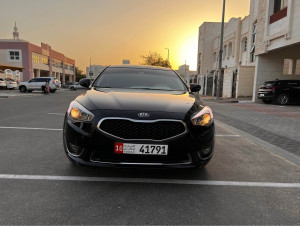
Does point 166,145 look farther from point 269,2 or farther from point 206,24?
point 206,24

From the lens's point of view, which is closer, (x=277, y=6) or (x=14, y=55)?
(x=277, y=6)

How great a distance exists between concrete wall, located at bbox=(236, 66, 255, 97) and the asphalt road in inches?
774

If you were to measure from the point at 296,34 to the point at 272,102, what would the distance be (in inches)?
178

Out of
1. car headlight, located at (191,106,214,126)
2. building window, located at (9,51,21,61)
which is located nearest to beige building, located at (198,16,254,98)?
car headlight, located at (191,106,214,126)

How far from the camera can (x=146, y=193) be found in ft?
9.64

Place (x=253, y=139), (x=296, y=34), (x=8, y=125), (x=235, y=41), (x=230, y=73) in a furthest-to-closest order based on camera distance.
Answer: (x=235, y=41) → (x=230, y=73) → (x=296, y=34) → (x=8, y=125) → (x=253, y=139)

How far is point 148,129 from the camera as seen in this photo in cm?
287

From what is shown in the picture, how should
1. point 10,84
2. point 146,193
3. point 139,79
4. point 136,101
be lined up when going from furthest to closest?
point 10,84 < point 139,79 < point 136,101 < point 146,193

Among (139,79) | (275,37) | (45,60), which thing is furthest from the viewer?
(45,60)

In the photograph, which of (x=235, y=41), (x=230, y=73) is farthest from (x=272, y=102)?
(x=235, y=41)

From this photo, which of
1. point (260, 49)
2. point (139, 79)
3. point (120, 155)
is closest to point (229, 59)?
point (260, 49)

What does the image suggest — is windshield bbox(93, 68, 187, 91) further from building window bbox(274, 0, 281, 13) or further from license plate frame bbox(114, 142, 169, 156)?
building window bbox(274, 0, 281, 13)

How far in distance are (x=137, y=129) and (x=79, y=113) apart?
75cm

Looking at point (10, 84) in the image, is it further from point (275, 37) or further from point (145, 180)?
point (145, 180)
